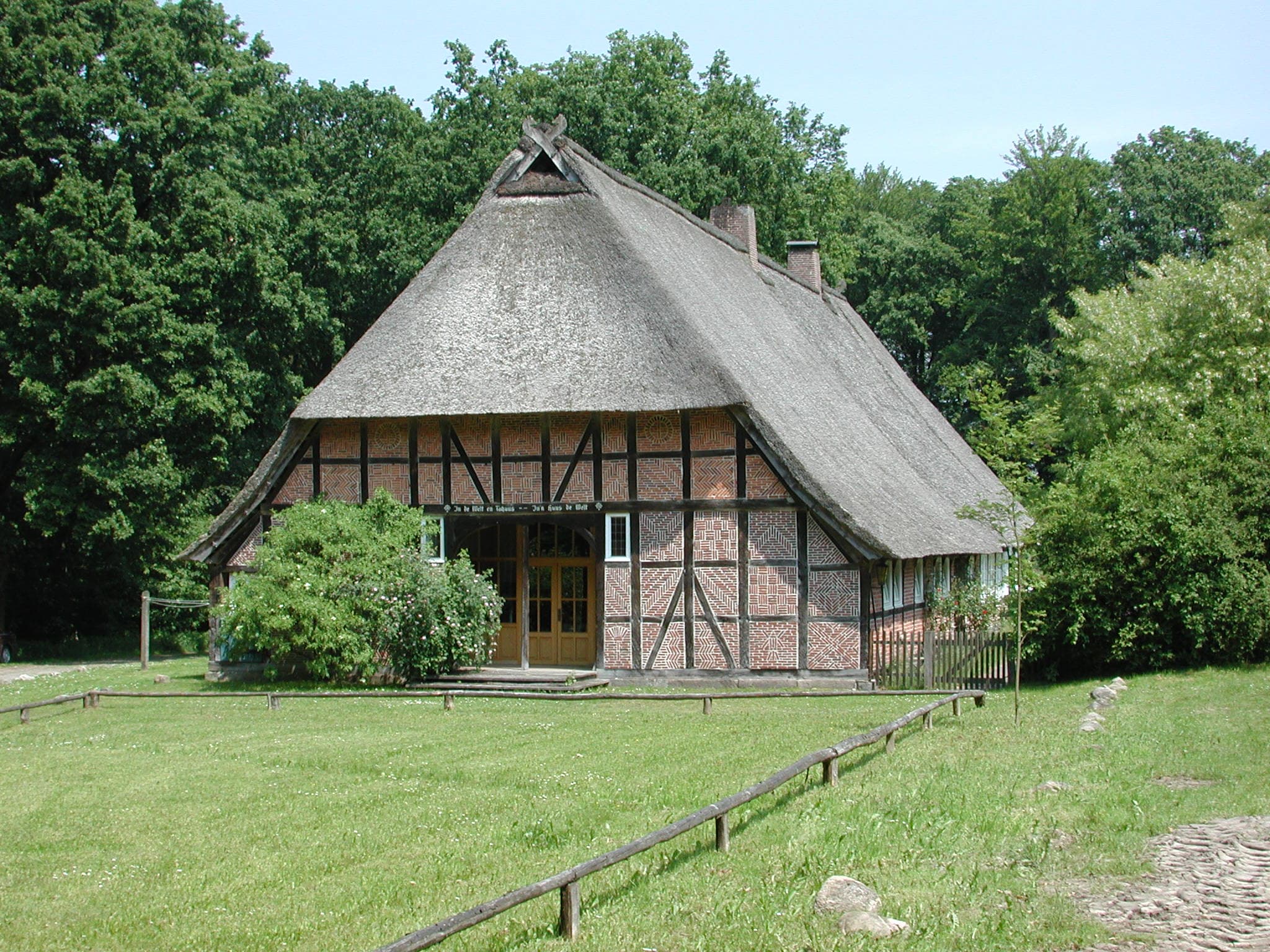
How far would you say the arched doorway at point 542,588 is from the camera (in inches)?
960

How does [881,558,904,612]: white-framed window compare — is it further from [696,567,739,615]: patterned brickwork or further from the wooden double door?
the wooden double door

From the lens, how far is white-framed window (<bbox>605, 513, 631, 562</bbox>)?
2312 centimetres

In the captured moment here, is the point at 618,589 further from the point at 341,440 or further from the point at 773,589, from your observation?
the point at 341,440

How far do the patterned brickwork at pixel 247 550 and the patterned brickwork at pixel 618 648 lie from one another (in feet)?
22.1

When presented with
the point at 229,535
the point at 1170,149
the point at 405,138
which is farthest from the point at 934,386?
the point at 229,535

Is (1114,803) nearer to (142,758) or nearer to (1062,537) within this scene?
(142,758)

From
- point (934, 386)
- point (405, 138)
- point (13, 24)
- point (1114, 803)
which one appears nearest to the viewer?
point (1114, 803)

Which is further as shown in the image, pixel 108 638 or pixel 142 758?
pixel 108 638

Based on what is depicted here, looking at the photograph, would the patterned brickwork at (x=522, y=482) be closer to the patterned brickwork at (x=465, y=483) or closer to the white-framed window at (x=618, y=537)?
the patterned brickwork at (x=465, y=483)

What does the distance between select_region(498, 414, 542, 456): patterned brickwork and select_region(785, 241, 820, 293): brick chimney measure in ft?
55.7

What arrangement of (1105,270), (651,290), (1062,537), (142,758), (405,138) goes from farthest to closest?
(1105,270)
(405,138)
(651,290)
(1062,537)
(142,758)

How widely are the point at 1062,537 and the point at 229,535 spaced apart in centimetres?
1428

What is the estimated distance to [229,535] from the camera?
25109 millimetres

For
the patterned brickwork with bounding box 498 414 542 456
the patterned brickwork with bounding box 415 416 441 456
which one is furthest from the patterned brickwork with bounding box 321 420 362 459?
the patterned brickwork with bounding box 498 414 542 456
